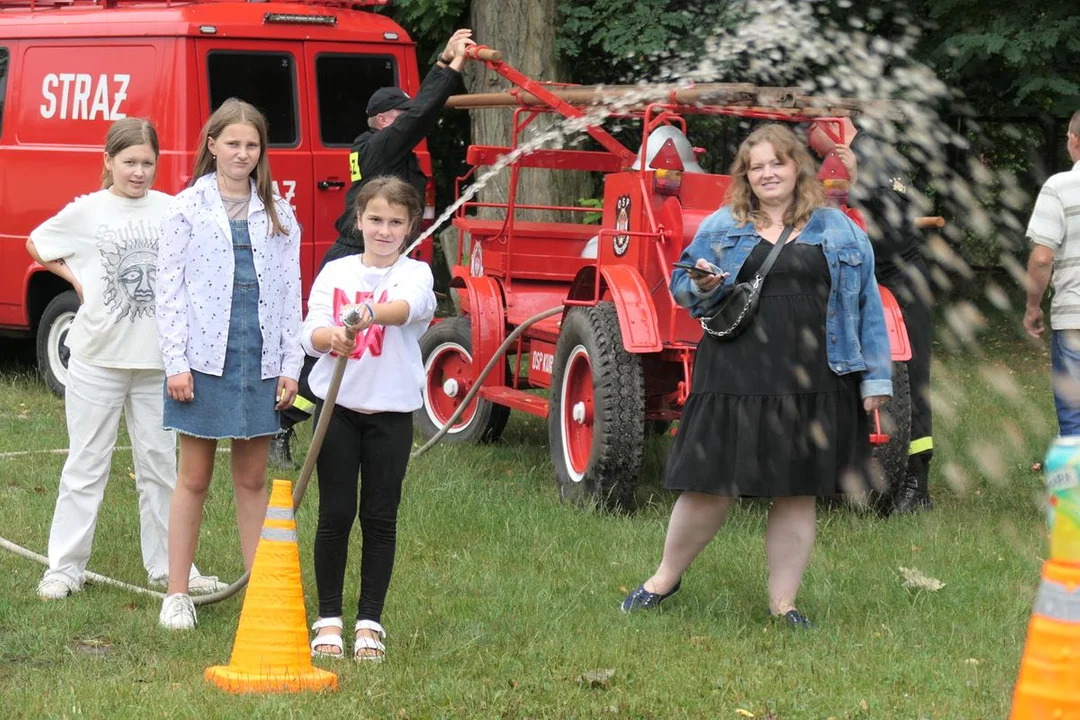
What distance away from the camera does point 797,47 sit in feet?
52.2

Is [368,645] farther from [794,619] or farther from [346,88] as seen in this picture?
[346,88]

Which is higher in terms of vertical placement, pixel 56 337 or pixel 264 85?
pixel 264 85

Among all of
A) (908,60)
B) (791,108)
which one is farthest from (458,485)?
(908,60)

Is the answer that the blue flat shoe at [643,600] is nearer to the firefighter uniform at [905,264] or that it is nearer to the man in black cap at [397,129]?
the firefighter uniform at [905,264]

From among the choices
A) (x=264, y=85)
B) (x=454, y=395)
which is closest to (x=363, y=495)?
(x=454, y=395)

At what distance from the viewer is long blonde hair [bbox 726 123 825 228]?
5.99 metres

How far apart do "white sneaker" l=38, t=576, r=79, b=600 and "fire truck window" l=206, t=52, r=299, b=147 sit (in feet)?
18.4

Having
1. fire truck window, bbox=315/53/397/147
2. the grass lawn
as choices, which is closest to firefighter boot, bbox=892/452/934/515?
the grass lawn

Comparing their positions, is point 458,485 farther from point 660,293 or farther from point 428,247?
point 428,247

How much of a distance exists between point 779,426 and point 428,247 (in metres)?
6.85

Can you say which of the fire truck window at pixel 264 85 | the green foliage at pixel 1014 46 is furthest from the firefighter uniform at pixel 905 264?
the green foliage at pixel 1014 46

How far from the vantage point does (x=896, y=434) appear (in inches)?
318

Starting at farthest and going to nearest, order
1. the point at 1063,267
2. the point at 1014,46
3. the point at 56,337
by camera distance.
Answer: the point at 1014,46 → the point at 56,337 → the point at 1063,267

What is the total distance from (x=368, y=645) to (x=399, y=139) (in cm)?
363
